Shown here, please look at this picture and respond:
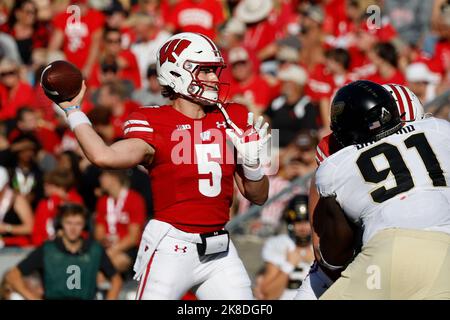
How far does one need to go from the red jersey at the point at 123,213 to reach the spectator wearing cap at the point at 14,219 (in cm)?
87

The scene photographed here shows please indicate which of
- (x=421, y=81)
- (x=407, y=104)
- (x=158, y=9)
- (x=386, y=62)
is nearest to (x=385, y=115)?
(x=407, y=104)

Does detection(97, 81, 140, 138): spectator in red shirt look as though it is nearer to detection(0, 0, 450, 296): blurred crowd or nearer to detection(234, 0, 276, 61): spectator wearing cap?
detection(0, 0, 450, 296): blurred crowd

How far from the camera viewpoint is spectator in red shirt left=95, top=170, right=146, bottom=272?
9961mm

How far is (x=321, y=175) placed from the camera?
5.57m

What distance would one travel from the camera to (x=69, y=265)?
8.68 meters

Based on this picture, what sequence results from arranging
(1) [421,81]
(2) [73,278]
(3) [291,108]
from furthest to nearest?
(3) [291,108] < (1) [421,81] < (2) [73,278]

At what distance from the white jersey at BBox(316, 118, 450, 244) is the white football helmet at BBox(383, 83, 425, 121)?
1.66 feet

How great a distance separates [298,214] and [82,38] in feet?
19.2

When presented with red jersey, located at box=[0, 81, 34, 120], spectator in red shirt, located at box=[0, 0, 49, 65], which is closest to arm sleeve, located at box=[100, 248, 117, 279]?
red jersey, located at box=[0, 81, 34, 120]

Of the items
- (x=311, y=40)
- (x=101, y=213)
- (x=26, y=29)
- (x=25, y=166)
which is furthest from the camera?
(x=26, y=29)

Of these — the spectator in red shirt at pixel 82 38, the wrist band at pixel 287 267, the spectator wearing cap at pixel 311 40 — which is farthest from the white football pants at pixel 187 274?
the spectator in red shirt at pixel 82 38

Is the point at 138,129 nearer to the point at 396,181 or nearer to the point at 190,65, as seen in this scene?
the point at 190,65

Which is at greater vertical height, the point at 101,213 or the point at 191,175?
the point at 191,175

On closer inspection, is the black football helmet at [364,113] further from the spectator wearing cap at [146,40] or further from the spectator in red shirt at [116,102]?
the spectator wearing cap at [146,40]
